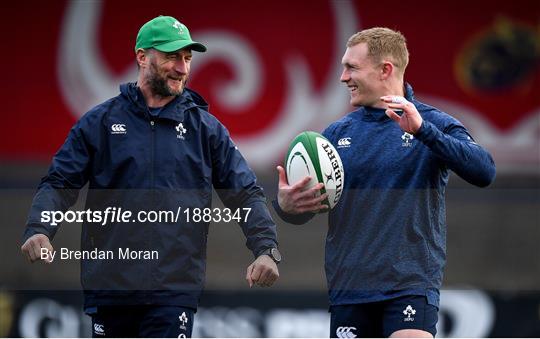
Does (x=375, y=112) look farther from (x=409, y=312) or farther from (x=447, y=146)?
(x=409, y=312)

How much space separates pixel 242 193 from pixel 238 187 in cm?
3

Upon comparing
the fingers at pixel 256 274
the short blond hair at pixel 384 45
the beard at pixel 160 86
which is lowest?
the fingers at pixel 256 274

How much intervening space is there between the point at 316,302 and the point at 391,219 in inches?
128

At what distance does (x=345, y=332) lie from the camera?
5.53m

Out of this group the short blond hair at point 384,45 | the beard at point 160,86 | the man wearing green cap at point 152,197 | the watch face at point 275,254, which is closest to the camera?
the man wearing green cap at point 152,197

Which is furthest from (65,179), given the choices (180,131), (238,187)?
(238,187)

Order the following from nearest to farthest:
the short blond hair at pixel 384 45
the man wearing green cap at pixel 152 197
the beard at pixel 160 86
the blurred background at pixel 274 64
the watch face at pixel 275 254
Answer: the man wearing green cap at pixel 152 197 < the watch face at pixel 275 254 < the beard at pixel 160 86 < the short blond hair at pixel 384 45 < the blurred background at pixel 274 64

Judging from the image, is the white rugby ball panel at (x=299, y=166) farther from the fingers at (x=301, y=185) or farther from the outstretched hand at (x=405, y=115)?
the outstretched hand at (x=405, y=115)

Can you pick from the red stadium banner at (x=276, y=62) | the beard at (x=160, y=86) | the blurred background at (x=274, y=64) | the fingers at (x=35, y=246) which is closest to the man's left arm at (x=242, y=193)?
the beard at (x=160, y=86)

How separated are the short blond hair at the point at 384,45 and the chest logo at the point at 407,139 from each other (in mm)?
312

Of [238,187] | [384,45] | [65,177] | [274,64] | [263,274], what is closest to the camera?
[263,274]

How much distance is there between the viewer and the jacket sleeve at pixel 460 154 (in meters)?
5.30

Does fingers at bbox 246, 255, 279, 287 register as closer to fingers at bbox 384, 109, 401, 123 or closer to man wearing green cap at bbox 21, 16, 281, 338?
man wearing green cap at bbox 21, 16, 281, 338

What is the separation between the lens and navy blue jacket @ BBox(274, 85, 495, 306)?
17.8 ft
